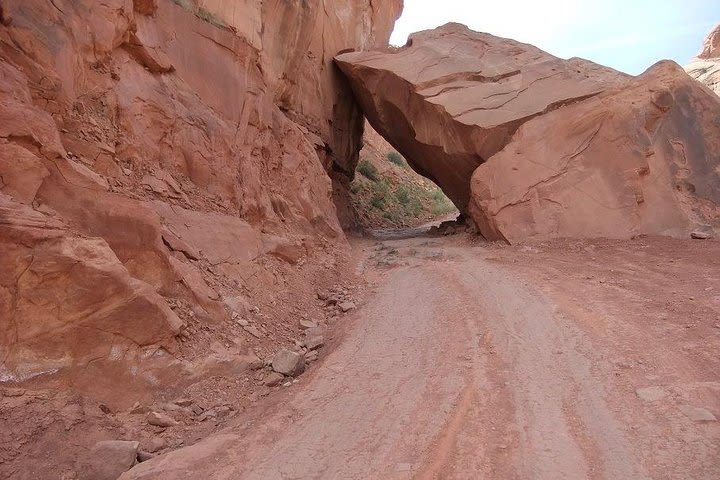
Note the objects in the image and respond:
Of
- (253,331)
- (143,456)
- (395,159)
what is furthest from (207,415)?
(395,159)

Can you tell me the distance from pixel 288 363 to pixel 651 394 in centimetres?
313

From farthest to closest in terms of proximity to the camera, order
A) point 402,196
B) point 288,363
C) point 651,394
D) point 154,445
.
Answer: point 402,196 → point 288,363 → point 651,394 → point 154,445

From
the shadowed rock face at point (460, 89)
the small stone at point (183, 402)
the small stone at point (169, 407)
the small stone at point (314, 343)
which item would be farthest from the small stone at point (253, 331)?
the shadowed rock face at point (460, 89)

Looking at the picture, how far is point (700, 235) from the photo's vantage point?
8750mm

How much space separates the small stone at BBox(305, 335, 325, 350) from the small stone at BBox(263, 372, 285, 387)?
77 centimetres

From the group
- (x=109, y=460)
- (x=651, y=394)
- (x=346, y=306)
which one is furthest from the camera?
(x=346, y=306)

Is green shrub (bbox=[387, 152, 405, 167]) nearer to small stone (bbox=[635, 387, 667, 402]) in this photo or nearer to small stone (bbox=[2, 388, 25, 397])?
small stone (bbox=[635, 387, 667, 402])

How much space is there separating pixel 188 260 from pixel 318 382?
1997 millimetres

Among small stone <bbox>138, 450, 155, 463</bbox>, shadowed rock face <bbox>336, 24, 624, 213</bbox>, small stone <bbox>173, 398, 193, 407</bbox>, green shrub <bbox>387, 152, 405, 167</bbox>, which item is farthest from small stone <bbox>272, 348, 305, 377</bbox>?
green shrub <bbox>387, 152, 405, 167</bbox>

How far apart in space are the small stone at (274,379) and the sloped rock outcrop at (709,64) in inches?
1203

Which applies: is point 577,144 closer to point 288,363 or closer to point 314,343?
point 314,343

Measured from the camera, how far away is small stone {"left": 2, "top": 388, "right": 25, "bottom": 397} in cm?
318

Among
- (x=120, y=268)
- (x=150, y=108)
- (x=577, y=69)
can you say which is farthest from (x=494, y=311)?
(x=577, y=69)

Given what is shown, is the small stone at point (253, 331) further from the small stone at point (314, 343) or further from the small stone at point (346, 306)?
the small stone at point (346, 306)
